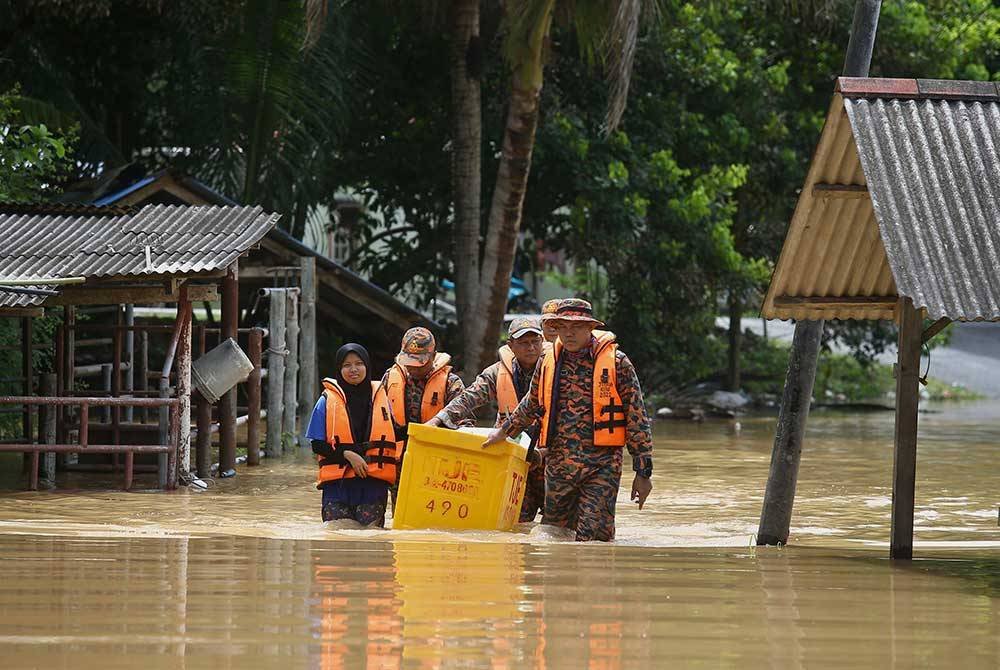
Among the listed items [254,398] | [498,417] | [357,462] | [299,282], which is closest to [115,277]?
[357,462]

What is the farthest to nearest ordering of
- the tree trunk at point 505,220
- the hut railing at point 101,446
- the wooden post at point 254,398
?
the tree trunk at point 505,220, the wooden post at point 254,398, the hut railing at point 101,446

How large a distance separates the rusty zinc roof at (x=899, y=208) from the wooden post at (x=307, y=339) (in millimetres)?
10857

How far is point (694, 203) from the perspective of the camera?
85.7 ft

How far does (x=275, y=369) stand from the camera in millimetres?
19172

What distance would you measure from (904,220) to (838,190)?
815 millimetres

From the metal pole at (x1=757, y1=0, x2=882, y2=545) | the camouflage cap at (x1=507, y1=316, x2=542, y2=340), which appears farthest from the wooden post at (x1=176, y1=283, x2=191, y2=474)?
the metal pole at (x1=757, y1=0, x2=882, y2=545)

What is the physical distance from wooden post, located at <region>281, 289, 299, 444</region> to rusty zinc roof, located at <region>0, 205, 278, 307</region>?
349 centimetres

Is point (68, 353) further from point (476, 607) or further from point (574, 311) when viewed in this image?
point (476, 607)

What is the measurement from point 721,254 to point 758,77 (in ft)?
10.7

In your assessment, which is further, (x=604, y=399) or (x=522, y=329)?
(x=522, y=329)

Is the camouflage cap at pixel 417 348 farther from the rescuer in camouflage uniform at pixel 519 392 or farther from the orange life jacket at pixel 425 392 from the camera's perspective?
the rescuer in camouflage uniform at pixel 519 392

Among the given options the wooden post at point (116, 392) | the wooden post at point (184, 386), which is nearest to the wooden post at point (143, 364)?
the wooden post at point (116, 392)

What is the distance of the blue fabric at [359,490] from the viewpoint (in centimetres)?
1095

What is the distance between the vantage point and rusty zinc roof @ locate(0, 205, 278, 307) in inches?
552
